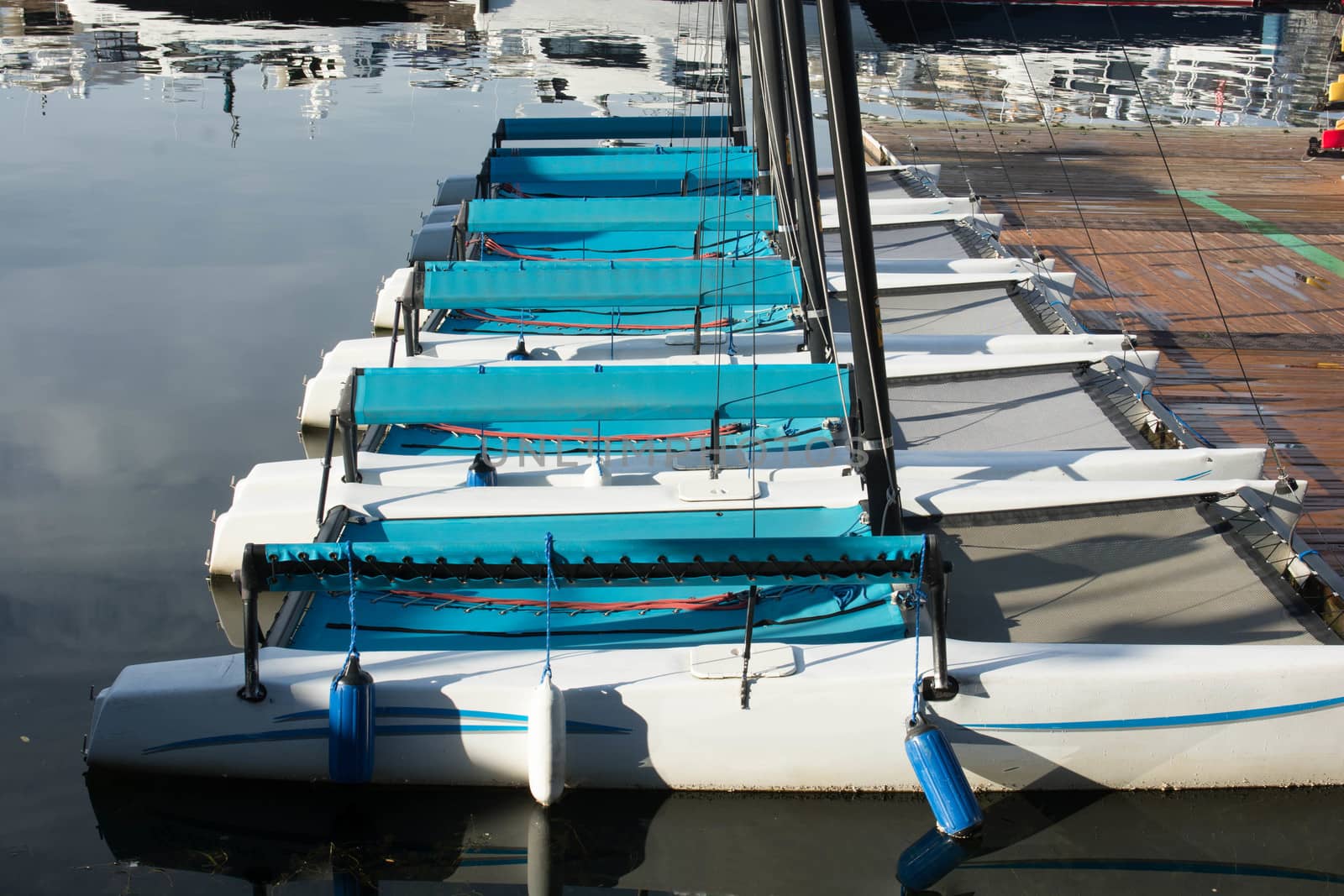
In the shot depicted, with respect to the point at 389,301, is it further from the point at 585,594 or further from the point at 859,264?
the point at 859,264

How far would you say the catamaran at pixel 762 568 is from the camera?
644cm

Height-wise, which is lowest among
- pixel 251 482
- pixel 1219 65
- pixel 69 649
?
pixel 69 649

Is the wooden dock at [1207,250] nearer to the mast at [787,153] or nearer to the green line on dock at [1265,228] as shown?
→ the green line on dock at [1265,228]

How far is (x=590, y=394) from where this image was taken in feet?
28.8

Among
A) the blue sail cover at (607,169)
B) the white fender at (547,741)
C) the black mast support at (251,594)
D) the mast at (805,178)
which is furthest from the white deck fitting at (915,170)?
the black mast support at (251,594)

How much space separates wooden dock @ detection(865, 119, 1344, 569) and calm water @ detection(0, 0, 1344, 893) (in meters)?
3.84

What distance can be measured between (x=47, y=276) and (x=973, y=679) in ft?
47.1

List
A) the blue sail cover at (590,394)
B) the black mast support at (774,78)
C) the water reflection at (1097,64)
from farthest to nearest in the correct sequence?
the water reflection at (1097,64)
the black mast support at (774,78)
the blue sail cover at (590,394)

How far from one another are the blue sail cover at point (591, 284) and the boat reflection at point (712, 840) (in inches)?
218

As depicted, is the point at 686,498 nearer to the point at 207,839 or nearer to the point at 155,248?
the point at 207,839

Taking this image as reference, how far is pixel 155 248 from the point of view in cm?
1839

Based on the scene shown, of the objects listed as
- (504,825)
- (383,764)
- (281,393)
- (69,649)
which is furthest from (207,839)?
(281,393)

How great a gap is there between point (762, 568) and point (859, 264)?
6.45 ft

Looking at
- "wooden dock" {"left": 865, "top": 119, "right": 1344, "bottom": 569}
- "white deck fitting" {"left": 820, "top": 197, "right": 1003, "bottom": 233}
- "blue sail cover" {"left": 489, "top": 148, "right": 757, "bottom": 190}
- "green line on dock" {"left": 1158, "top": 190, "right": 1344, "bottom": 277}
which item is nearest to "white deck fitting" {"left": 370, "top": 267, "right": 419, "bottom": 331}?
"blue sail cover" {"left": 489, "top": 148, "right": 757, "bottom": 190}
